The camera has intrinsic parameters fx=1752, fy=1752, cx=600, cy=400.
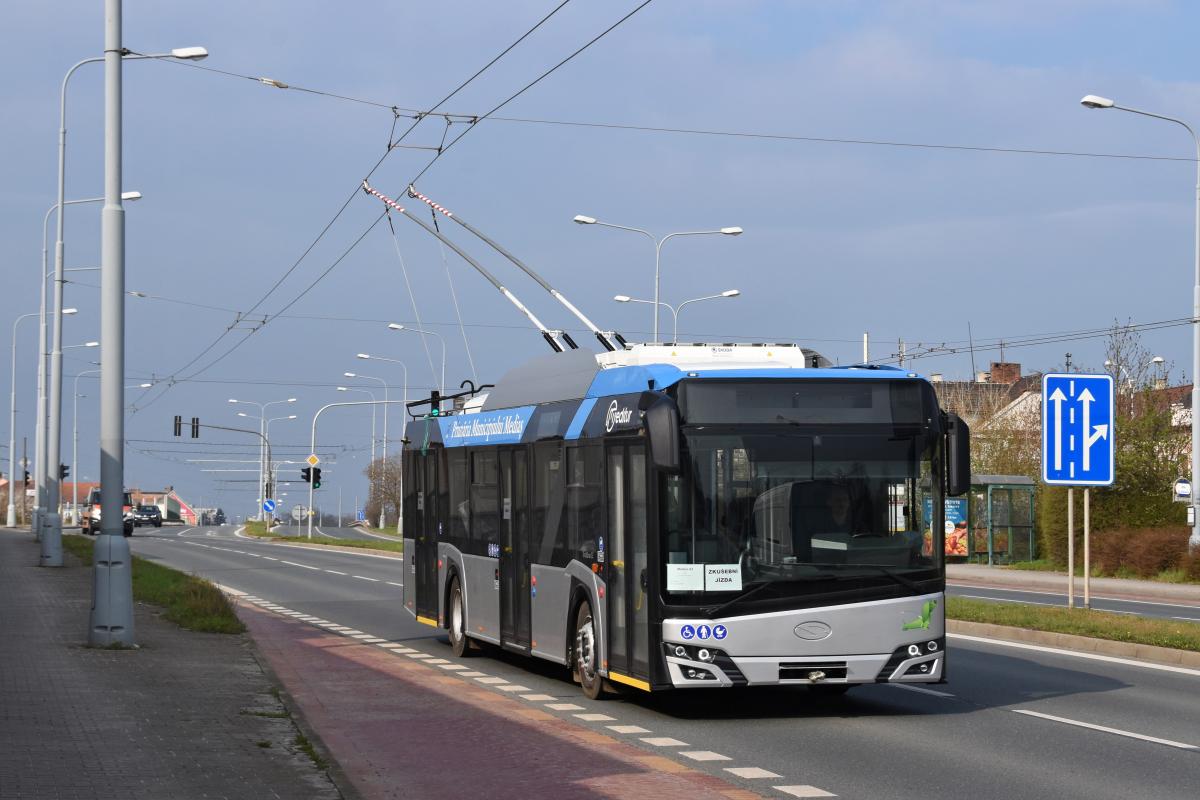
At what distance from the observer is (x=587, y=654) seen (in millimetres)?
14266

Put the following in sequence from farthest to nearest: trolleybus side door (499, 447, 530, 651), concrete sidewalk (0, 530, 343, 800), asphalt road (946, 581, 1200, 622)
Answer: asphalt road (946, 581, 1200, 622), trolleybus side door (499, 447, 530, 651), concrete sidewalk (0, 530, 343, 800)

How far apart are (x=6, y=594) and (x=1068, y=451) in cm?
1560

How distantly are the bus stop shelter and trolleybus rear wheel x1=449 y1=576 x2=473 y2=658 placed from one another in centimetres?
2826

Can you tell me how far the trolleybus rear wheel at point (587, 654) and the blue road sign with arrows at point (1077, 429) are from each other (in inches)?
339

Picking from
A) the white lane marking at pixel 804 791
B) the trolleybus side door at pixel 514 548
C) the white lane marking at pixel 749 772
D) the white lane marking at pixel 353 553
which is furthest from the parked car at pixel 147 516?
the white lane marking at pixel 804 791

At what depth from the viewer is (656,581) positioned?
1262cm

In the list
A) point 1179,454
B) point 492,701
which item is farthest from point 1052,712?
point 1179,454

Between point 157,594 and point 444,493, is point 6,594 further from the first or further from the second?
point 444,493

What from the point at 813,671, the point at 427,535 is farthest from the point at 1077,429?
the point at 813,671

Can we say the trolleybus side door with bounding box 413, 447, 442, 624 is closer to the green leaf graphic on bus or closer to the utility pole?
the utility pole

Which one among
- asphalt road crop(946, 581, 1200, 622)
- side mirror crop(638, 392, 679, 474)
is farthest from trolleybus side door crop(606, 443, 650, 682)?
asphalt road crop(946, 581, 1200, 622)

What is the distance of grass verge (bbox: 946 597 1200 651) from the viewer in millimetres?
18375

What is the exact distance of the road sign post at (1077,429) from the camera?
21.1 m

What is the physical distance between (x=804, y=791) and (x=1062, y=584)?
2782 centimetres
